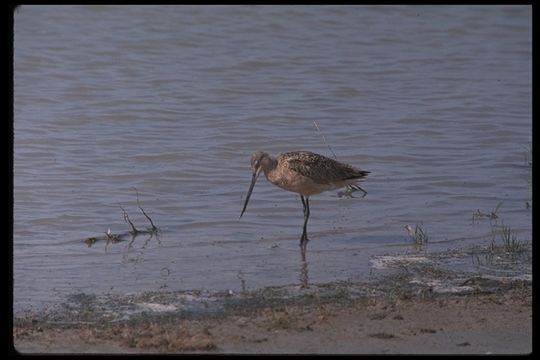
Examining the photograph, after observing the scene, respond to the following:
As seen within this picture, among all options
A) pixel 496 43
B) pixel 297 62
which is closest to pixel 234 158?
pixel 297 62

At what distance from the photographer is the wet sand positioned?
16.7 feet

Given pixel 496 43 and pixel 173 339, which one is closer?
pixel 173 339

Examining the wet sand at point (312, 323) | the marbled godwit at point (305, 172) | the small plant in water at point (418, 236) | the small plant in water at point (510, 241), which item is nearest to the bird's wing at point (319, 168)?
the marbled godwit at point (305, 172)

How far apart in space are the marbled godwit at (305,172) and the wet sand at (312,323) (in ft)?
6.52

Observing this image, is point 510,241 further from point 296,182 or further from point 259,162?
point 259,162

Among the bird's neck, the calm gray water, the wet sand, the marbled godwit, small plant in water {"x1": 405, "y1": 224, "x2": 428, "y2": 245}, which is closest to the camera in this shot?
the wet sand

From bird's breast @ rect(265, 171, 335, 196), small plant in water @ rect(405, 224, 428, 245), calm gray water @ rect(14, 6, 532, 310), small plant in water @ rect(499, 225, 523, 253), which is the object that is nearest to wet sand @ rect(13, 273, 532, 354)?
calm gray water @ rect(14, 6, 532, 310)

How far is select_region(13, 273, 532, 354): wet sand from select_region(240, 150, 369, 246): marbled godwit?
6.52 feet

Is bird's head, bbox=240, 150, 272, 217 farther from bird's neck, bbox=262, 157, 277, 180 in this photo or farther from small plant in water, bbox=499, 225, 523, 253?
small plant in water, bbox=499, 225, 523, 253

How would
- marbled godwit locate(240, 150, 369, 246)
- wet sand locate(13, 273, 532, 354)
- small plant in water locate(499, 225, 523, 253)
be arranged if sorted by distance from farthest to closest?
marbled godwit locate(240, 150, 369, 246) → small plant in water locate(499, 225, 523, 253) → wet sand locate(13, 273, 532, 354)

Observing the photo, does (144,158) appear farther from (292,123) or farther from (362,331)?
(362,331)

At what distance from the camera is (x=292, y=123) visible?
475 inches

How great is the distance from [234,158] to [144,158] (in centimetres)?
93
